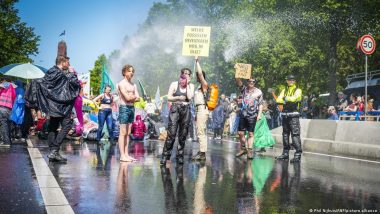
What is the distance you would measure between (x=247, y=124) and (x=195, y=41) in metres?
2.52

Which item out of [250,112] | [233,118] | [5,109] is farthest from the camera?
[233,118]

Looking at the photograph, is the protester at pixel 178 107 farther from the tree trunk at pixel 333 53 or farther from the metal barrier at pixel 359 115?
the tree trunk at pixel 333 53

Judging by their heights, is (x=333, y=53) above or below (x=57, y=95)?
above

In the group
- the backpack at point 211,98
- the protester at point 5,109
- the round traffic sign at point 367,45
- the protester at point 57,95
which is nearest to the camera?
the protester at point 57,95

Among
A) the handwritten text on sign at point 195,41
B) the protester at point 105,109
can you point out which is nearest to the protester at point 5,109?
the protester at point 105,109

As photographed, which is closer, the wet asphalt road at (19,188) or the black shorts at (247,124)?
the wet asphalt road at (19,188)

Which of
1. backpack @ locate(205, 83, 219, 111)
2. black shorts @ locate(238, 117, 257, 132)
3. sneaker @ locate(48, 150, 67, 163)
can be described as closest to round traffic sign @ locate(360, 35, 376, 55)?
black shorts @ locate(238, 117, 257, 132)

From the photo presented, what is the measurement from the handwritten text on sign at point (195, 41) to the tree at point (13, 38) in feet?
114

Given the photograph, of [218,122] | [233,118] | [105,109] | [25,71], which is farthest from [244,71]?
[233,118]

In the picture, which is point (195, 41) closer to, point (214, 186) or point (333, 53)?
point (214, 186)

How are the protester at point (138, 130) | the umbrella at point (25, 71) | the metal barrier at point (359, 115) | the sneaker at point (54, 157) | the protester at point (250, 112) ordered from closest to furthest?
the sneaker at point (54, 157) < the protester at point (250, 112) < the metal barrier at point (359, 115) < the umbrella at point (25, 71) < the protester at point (138, 130)

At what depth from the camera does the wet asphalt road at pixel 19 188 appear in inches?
187

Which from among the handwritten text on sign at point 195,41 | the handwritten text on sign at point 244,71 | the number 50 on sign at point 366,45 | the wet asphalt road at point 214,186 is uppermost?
the number 50 on sign at point 366,45

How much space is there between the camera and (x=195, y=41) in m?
11.9
